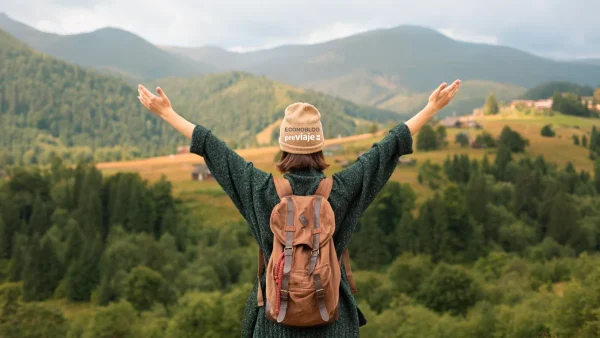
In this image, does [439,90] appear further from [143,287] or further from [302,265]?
[143,287]

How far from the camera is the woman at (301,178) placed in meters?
3.36

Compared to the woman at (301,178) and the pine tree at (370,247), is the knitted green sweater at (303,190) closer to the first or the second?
the woman at (301,178)

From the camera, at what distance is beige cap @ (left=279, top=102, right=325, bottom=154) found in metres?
3.35

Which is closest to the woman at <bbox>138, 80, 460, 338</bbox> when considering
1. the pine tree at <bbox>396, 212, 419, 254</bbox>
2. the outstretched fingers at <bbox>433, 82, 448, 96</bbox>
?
the outstretched fingers at <bbox>433, 82, 448, 96</bbox>

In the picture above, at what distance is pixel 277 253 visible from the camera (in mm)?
3131

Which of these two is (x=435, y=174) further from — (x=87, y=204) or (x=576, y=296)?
(x=576, y=296)

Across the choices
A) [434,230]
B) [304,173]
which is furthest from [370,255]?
[304,173]

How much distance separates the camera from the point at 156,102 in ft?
12.1

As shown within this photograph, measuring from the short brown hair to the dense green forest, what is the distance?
24.6 metres

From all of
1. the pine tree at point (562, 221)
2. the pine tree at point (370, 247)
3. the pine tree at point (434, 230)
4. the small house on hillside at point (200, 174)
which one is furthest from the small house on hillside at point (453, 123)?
the pine tree at point (370, 247)

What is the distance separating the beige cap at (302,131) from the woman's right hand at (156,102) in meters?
0.82

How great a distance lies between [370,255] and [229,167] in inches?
2584

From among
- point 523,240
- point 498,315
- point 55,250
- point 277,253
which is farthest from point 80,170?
point 277,253

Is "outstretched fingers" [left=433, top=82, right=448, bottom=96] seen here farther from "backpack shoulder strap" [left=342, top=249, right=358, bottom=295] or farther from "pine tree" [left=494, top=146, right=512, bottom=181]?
"pine tree" [left=494, top=146, right=512, bottom=181]
